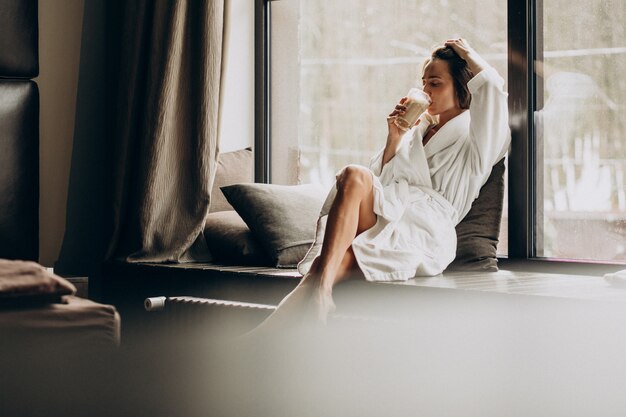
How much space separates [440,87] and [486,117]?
22 centimetres

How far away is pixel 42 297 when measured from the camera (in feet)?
5.72

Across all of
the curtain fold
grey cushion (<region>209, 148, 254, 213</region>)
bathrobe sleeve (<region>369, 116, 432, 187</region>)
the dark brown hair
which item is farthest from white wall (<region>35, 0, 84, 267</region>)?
the dark brown hair

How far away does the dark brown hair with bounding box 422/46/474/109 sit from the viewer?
274 centimetres

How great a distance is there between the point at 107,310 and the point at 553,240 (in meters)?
1.58

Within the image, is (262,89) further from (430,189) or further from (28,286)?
(28,286)

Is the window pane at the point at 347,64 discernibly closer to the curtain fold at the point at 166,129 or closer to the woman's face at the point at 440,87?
the woman's face at the point at 440,87

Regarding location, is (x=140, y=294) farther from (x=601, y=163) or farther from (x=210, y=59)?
(x=601, y=163)

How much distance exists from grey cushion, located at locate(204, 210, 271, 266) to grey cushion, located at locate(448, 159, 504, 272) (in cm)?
69

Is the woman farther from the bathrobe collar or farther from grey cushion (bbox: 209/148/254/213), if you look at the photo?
grey cushion (bbox: 209/148/254/213)

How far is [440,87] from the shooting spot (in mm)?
2756

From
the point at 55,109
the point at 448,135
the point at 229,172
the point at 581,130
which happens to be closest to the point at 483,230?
the point at 448,135

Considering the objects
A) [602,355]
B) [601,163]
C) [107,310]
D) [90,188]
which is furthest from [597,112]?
[90,188]

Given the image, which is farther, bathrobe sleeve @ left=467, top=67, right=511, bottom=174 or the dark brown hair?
the dark brown hair

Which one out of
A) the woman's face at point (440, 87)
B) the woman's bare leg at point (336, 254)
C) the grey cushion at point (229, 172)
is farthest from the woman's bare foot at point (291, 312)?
the grey cushion at point (229, 172)
